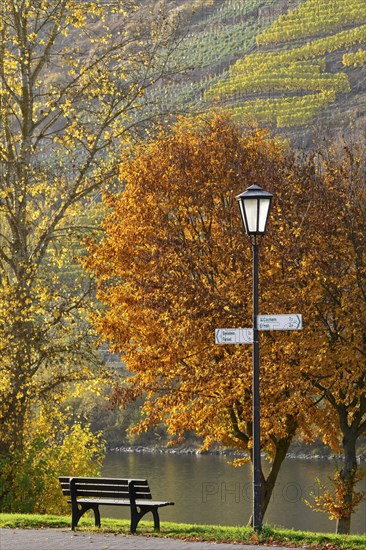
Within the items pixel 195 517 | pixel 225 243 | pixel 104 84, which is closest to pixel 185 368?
pixel 225 243

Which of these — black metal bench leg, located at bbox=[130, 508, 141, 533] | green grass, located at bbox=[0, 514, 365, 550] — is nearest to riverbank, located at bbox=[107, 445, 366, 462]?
green grass, located at bbox=[0, 514, 365, 550]

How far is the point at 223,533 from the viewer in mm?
12336

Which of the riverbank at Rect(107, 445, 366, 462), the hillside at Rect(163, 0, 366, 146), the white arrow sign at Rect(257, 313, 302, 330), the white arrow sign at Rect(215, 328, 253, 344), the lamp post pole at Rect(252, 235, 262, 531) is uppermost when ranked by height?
the hillside at Rect(163, 0, 366, 146)

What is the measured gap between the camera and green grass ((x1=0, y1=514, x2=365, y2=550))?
11.2 metres

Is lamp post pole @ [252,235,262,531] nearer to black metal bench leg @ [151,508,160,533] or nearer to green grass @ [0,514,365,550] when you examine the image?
green grass @ [0,514,365,550]

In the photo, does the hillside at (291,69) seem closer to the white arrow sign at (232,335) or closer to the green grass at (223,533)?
the green grass at (223,533)

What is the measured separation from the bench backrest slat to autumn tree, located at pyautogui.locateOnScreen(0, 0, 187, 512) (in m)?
5.18

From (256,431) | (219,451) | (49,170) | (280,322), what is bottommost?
(219,451)

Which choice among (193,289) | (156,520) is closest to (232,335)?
(156,520)

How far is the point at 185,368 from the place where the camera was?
62.6ft

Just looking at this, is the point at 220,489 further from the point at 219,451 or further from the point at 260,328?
the point at 260,328

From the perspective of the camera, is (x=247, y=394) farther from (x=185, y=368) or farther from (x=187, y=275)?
(x=187, y=275)

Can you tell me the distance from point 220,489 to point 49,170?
75.7 ft

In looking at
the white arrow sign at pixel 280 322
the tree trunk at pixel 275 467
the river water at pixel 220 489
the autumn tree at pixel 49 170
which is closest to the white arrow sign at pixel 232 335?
the white arrow sign at pixel 280 322
